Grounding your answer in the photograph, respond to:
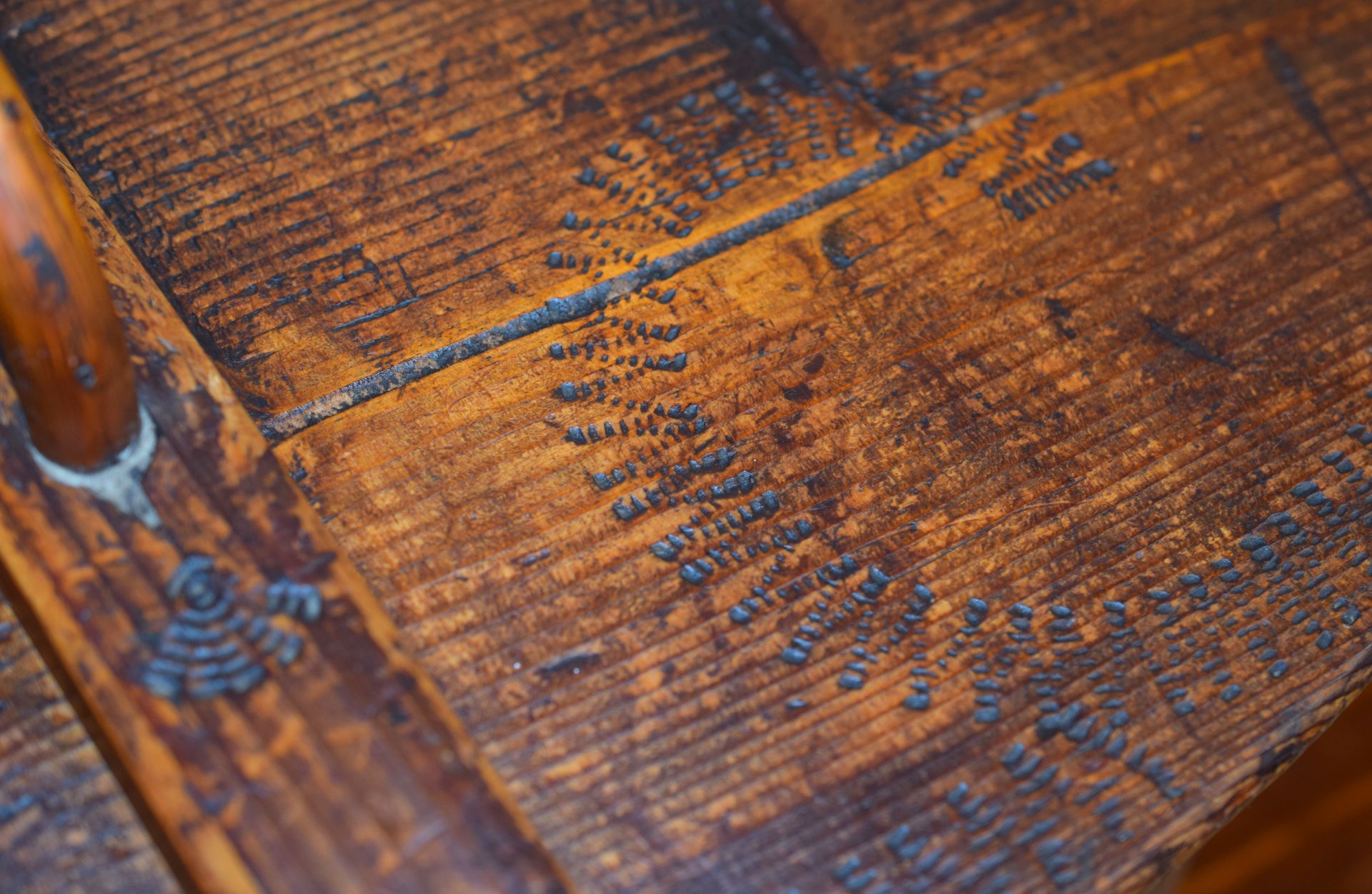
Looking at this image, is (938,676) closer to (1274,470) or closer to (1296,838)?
(1274,470)

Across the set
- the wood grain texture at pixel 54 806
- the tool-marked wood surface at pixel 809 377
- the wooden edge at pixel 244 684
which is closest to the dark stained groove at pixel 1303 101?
the tool-marked wood surface at pixel 809 377

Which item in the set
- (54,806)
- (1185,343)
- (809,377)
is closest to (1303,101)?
(1185,343)

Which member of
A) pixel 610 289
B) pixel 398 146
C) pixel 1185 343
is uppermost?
pixel 398 146

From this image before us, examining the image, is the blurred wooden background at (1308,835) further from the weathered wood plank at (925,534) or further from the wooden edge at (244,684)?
the wooden edge at (244,684)

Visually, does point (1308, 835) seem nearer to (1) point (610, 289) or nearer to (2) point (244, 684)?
(1) point (610, 289)

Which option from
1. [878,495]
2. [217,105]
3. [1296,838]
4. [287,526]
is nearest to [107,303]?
[287,526]
